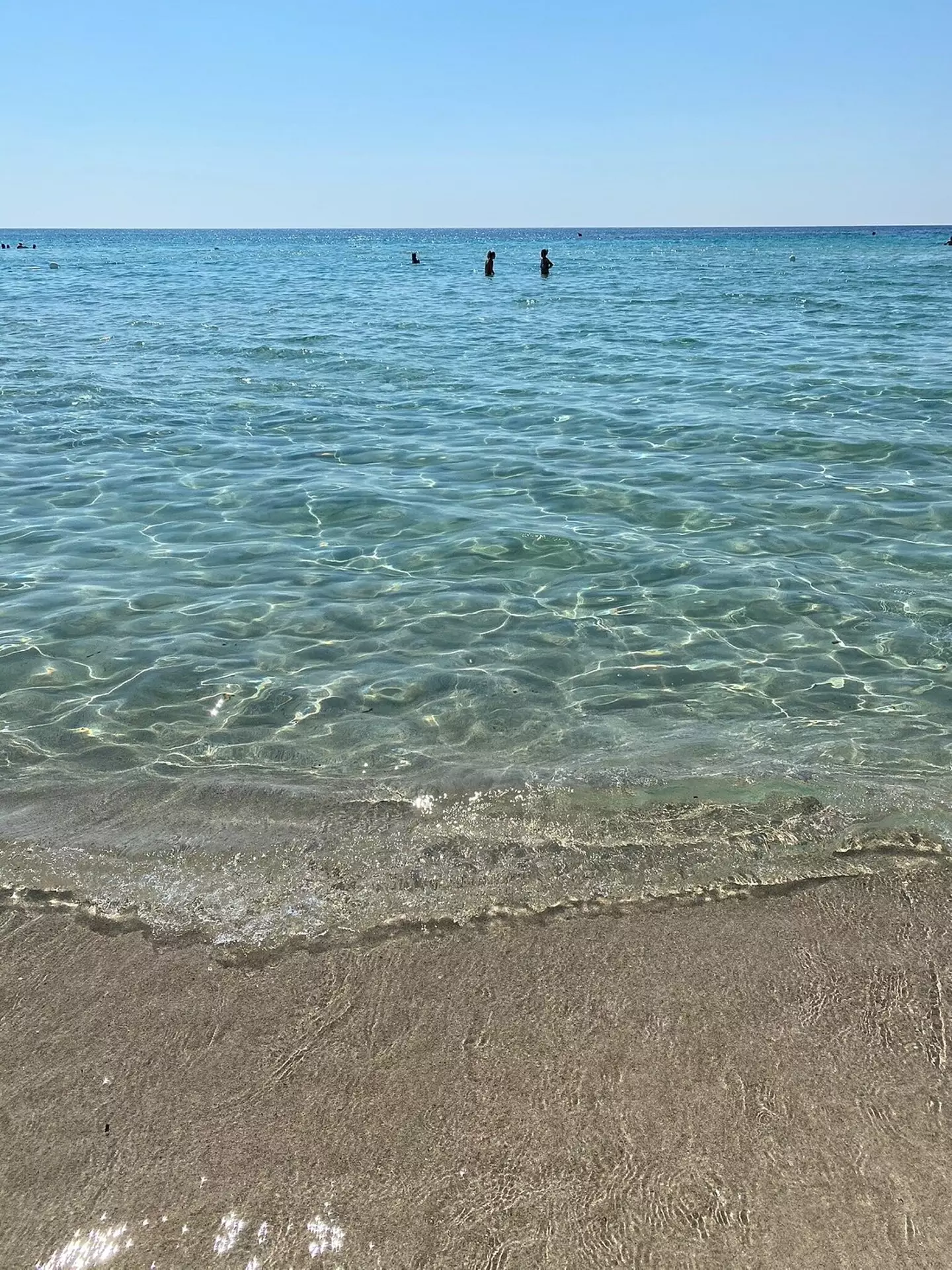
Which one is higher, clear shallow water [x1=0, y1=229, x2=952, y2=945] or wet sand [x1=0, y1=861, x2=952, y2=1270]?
wet sand [x1=0, y1=861, x2=952, y2=1270]

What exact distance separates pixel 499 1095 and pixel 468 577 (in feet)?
19.4

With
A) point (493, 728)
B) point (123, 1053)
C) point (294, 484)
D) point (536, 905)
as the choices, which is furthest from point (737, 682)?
point (294, 484)

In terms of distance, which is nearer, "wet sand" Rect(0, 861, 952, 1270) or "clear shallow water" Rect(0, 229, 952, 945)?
"wet sand" Rect(0, 861, 952, 1270)

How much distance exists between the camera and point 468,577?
28.8ft

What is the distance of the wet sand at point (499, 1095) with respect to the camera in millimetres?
2807

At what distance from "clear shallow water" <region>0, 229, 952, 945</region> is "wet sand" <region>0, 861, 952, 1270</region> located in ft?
2.89

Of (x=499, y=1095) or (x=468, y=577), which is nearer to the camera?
(x=499, y=1095)

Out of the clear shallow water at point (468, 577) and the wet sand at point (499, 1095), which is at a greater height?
the wet sand at point (499, 1095)

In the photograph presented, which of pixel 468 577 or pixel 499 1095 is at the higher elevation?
pixel 499 1095

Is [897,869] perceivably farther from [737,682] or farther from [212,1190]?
[212,1190]

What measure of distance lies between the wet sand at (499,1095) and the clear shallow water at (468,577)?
0.88m

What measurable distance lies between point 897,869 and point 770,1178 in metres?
2.03

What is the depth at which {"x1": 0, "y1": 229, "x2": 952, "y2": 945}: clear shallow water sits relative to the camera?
5.80m

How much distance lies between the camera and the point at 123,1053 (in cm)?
350
